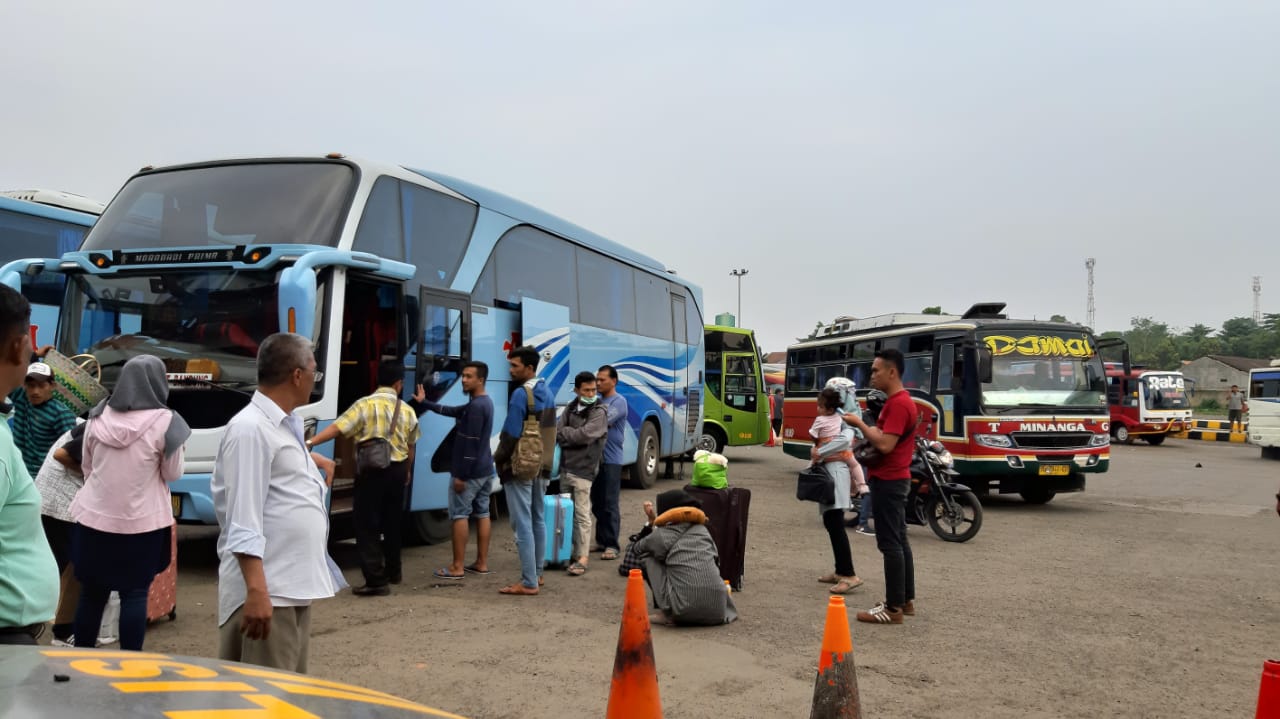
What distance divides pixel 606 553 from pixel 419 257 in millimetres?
3453

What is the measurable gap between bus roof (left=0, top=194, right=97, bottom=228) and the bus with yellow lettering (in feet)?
37.4

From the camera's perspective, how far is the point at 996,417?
43.8ft

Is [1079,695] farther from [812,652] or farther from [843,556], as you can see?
[843,556]

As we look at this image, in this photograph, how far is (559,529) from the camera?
8.65 m

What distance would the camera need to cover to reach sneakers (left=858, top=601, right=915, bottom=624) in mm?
6688

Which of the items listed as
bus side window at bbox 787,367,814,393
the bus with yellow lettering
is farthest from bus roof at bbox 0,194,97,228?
bus side window at bbox 787,367,814,393

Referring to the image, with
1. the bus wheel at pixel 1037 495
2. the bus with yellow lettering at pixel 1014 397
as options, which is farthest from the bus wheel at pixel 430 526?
the bus wheel at pixel 1037 495

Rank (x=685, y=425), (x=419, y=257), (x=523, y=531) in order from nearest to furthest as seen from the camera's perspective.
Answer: (x=523, y=531)
(x=419, y=257)
(x=685, y=425)

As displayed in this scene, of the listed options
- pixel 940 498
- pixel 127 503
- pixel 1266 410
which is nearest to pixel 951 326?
pixel 940 498

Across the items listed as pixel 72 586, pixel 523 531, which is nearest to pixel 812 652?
pixel 523 531

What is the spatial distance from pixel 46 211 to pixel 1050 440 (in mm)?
13507

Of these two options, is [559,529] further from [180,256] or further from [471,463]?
[180,256]

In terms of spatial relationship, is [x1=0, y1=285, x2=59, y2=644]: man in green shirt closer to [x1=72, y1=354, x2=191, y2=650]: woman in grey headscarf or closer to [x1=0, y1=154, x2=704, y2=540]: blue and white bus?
[x1=72, y1=354, x2=191, y2=650]: woman in grey headscarf

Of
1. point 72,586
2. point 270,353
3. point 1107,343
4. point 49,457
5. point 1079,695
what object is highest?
point 1107,343
